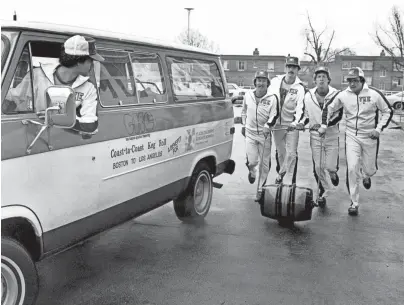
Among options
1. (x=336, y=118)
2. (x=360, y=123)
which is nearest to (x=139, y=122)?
(x=336, y=118)

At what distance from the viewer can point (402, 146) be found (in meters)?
16.3

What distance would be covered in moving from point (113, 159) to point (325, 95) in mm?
4425

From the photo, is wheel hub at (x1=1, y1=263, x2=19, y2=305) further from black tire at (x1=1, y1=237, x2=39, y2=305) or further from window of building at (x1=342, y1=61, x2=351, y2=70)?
window of building at (x1=342, y1=61, x2=351, y2=70)

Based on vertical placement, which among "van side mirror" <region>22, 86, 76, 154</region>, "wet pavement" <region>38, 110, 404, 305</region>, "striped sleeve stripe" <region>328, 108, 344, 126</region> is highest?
"van side mirror" <region>22, 86, 76, 154</region>

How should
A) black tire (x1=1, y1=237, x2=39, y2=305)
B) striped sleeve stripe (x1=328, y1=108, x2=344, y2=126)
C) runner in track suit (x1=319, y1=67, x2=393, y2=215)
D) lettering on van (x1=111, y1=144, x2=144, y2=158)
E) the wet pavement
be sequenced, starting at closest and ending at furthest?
black tire (x1=1, y1=237, x2=39, y2=305) → the wet pavement → lettering on van (x1=111, y1=144, x2=144, y2=158) → runner in track suit (x1=319, y1=67, x2=393, y2=215) → striped sleeve stripe (x1=328, y1=108, x2=344, y2=126)

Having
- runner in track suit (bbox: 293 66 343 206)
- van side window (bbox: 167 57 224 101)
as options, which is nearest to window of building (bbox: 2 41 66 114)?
van side window (bbox: 167 57 224 101)

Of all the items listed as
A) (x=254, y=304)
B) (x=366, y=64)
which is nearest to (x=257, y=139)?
(x=254, y=304)

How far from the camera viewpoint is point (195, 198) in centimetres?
695

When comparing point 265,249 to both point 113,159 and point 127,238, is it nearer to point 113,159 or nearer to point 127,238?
point 127,238

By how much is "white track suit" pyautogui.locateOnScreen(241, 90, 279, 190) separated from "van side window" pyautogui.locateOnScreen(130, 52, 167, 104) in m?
2.61

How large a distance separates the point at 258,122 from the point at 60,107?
4940 millimetres

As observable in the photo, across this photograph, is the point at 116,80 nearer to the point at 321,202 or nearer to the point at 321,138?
the point at 321,138

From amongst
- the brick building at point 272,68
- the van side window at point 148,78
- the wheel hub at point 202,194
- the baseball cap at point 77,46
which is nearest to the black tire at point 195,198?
the wheel hub at point 202,194

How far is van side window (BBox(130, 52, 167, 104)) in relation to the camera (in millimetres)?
5367
